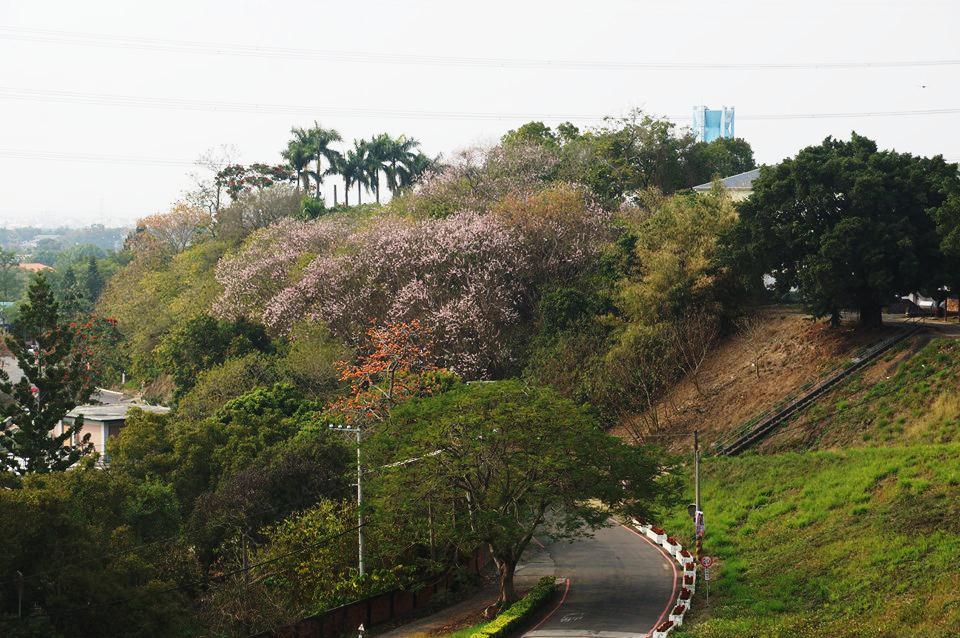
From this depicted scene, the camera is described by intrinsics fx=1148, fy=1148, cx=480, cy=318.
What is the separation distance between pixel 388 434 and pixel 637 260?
76.1 feet

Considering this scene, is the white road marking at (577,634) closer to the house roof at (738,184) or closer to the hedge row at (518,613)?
the hedge row at (518,613)

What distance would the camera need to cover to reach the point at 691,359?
5238 centimetres

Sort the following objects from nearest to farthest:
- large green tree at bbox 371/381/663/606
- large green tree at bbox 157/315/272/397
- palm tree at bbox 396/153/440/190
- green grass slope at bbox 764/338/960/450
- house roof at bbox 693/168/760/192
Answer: large green tree at bbox 371/381/663/606, green grass slope at bbox 764/338/960/450, large green tree at bbox 157/315/272/397, house roof at bbox 693/168/760/192, palm tree at bbox 396/153/440/190

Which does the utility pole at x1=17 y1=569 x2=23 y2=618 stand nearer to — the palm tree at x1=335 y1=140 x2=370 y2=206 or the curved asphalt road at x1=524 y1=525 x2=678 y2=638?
the curved asphalt road at x1=524 y1=525 x2=678 y2=638

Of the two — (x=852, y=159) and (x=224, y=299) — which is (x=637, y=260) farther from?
(x=224, y=299)

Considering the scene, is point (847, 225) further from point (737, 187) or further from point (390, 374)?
point (737, 187)

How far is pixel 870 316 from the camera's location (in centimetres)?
4672

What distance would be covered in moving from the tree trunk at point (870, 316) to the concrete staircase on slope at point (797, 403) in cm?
132

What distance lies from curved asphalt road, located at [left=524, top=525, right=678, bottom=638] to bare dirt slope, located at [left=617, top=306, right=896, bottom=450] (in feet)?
25.8

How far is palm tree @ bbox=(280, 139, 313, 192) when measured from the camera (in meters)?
91.8

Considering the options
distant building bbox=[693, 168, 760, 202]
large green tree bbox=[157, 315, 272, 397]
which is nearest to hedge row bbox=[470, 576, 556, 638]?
large green tree bbox=[157, 315, 272, 397]

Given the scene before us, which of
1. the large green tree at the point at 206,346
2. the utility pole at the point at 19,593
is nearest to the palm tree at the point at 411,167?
the large green tree at the point at 206,346

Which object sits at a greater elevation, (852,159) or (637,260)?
(852,159)

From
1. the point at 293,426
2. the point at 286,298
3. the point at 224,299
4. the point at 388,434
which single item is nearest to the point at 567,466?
the point at 388,434
